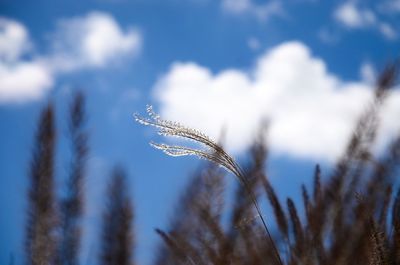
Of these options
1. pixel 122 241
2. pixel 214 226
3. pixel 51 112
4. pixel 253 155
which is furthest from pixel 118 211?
pixel 214 226

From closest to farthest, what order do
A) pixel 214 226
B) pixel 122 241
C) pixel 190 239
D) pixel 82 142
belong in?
pixel 214 226 → pixel 190 239 → pixel 122 241 → pixel 82 142

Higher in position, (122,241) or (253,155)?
(253,155)

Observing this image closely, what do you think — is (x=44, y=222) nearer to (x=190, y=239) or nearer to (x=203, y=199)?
(x=203, y=199)

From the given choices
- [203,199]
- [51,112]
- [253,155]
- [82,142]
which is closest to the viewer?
[203,199]

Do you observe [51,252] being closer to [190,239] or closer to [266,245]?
[190,239]

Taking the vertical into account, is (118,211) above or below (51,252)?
above

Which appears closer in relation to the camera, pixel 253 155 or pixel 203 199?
pixel 203 199

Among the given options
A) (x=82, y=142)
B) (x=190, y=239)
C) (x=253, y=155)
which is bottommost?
(x=190, y=239)

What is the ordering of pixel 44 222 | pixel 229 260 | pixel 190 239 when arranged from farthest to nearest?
1. pixel 44 222
2. pixel 190 239
3. pixel 229 260

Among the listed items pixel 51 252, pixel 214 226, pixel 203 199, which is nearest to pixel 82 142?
pixel 51 252
